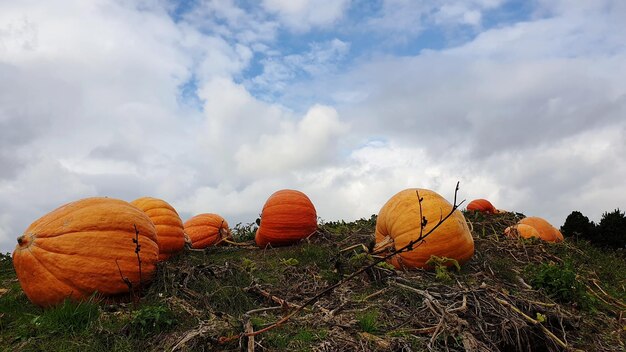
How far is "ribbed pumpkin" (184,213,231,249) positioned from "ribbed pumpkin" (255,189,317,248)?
120cm

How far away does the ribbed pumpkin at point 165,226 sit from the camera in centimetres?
854

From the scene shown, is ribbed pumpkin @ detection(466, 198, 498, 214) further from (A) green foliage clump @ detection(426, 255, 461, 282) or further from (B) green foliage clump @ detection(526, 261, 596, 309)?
(A) green foliage clump @ detection(426, 255, 461, 282)

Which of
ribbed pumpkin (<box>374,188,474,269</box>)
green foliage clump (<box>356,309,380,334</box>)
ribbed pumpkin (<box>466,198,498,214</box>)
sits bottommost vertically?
green foliage clump (<box>356,309,380,334</box>)

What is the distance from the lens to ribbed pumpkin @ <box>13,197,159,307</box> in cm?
555

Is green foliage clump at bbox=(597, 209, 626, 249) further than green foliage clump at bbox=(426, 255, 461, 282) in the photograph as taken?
Yes

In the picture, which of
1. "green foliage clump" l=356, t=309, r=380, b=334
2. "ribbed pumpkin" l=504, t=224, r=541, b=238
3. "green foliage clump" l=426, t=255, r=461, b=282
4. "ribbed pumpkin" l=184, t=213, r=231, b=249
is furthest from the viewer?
"ribbed pumpkin" l=504, t=224, r=541, b=238

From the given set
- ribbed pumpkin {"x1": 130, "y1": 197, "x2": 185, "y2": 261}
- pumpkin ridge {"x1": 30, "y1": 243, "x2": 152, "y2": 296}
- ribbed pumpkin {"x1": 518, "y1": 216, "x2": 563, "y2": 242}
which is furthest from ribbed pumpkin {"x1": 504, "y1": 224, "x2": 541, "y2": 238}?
pumpkin ridge {"x1": 30, "y1": 243, "x2": 152, "y2": 296}

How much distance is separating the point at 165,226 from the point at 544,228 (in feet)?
28.3

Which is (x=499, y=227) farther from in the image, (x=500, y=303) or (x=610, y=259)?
(x=500, y=303)

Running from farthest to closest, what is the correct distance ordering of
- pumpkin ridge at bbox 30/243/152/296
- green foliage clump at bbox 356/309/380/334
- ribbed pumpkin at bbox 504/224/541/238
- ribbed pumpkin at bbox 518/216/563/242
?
ribbed pumpkin at bbox 518/216/563/242, ribbed pumpkin at bbox 504/224/541/238, pumpkin ridge at bbox 30/243/152/296, green foliage clump at bbox 356/309/380/334

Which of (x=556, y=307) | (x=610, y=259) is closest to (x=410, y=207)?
(x=556, y=307)

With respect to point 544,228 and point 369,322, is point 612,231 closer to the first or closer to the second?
point 544,228

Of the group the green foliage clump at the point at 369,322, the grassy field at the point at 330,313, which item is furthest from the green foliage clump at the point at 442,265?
the green foliage clump at the point at 369,322

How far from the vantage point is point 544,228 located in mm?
11938
